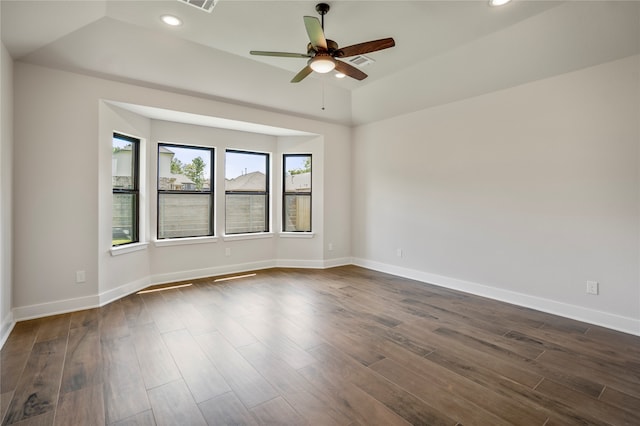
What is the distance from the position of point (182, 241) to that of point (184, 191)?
83 centimetres

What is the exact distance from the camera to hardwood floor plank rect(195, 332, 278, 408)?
2031mm

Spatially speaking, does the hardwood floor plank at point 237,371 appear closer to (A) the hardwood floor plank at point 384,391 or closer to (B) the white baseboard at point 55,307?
(A) the hardwood floor plank at point 384,391

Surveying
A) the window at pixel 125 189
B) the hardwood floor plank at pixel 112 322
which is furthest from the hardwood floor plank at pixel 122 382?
the window at pixel 125 189

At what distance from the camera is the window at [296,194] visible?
594cm

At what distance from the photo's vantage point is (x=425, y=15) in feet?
9.97

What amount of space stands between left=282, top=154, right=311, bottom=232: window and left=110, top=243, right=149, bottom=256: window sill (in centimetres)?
244

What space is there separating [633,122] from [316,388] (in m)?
3.88

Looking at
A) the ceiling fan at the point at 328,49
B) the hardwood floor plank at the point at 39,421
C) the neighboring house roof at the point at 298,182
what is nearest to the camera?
the hardwood floor plank at the point at 39,421

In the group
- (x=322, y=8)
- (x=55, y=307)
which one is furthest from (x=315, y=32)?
(x=55, y=307)

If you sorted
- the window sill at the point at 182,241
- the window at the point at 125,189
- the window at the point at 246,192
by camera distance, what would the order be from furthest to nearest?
the window at the point at 246,192
the window sill at the point at 182,241
the window at the point at 125,189

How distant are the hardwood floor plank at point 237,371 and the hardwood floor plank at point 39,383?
3.30 ft

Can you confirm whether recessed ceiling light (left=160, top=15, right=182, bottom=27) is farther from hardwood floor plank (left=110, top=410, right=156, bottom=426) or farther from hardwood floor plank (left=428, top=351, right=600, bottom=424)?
hardwood floor plank (left=428, top=351, right=600, bottom=424)

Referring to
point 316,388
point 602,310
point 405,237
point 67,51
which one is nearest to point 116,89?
point 67,51

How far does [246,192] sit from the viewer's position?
5.66 metres
